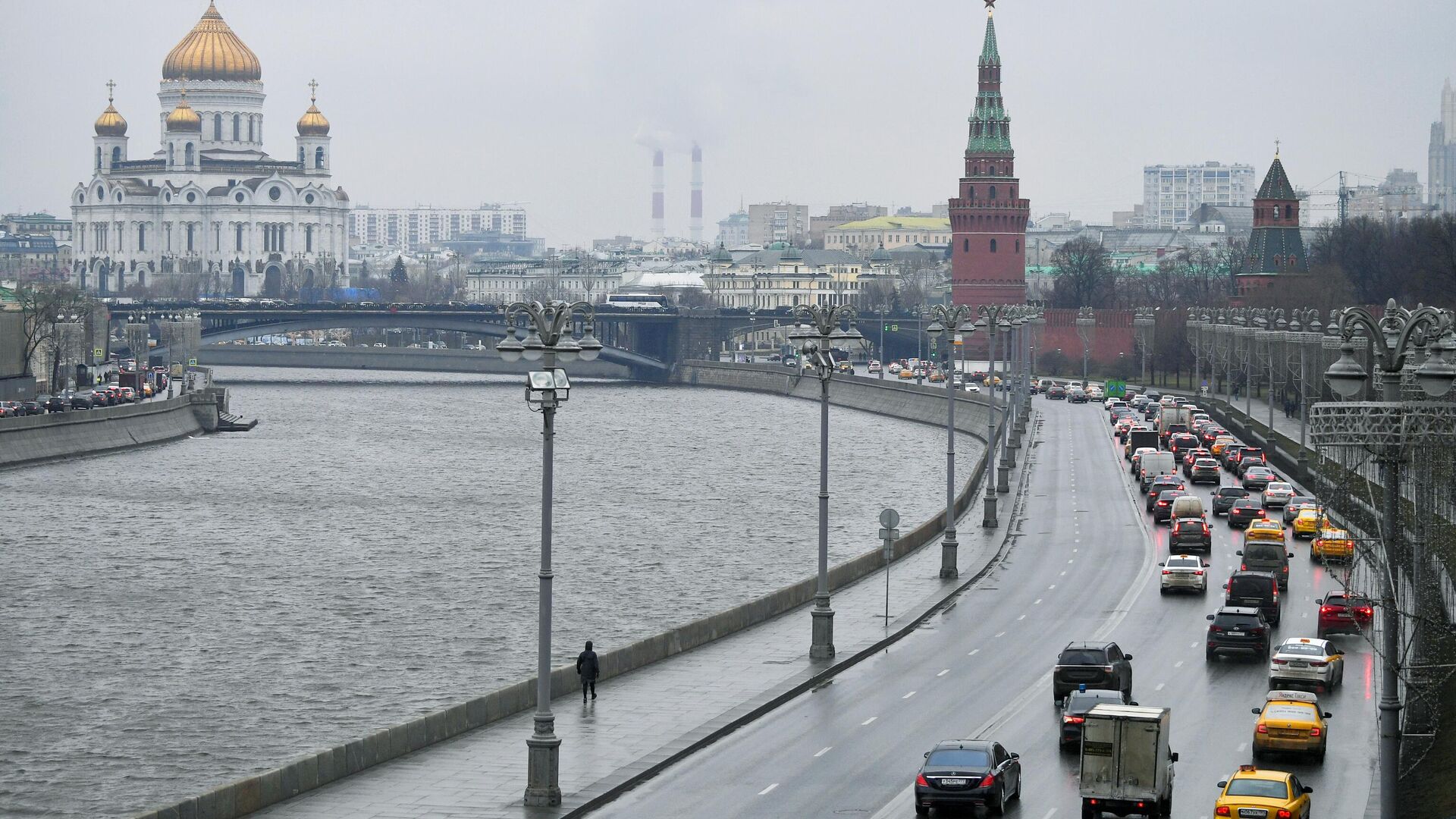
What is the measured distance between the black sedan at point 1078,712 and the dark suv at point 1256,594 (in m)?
8.89

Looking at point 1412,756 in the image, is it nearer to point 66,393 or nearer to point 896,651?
point 896,651

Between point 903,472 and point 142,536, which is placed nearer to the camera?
point 142,536

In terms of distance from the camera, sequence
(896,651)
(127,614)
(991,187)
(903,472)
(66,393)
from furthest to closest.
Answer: (991,187), (66,393), (903,472), (127,614), (896,651)

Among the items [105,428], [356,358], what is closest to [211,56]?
[356,358]

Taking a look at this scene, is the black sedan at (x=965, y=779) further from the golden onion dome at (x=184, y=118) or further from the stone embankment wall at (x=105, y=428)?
the golden onion dome at (x=184, y=118)

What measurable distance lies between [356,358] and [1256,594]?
4833 inches

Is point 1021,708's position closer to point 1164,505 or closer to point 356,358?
point 1164,505

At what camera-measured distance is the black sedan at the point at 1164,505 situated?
152 ft

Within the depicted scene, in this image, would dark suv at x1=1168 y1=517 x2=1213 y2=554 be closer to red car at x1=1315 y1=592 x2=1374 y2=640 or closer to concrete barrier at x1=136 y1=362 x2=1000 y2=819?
concrete barrier at x1=136 y1=362 x2=1000 y2=819

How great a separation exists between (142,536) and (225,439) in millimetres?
33986

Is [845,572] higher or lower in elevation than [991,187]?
lower

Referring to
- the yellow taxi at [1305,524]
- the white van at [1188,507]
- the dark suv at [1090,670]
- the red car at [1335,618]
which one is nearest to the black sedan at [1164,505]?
the white van at [1188,507]

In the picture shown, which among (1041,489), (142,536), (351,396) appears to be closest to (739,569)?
(1041,489)

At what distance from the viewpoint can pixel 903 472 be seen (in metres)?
70.4
